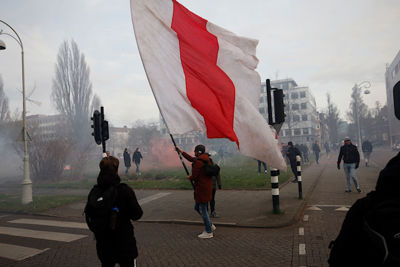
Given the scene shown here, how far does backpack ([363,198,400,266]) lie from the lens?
1.29 m

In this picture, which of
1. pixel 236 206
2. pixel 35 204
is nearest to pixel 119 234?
pixel 236 206

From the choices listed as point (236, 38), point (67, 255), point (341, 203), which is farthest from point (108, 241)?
point (341, 203)

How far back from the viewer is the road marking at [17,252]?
5.41m

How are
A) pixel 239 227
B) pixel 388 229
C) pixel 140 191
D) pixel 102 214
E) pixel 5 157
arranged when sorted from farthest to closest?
pixel 5 157 < pixel 140 191 < pixel 239 227 < pixel 102 214 < pixel 388 229

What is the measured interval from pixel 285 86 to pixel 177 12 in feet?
282

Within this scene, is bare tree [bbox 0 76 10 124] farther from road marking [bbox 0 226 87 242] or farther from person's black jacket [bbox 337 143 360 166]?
person's black jacket [bbox 337 143 360 166]

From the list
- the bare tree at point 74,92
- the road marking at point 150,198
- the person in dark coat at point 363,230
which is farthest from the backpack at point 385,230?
the bare tree at point 74,92

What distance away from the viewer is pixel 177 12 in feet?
16.8

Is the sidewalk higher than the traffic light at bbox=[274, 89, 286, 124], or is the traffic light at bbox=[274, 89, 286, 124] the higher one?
the traffic light at bbox=[274, 89, 286, 124]

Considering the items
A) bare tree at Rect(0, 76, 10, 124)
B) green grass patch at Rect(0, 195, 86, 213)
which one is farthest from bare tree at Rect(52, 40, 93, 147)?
green grass patch at Rect(0, 195, 86, 213)

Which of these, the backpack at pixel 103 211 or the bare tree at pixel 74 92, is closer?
the backpack at pixel 103 211

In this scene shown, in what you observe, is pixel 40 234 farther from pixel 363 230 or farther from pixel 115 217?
pixel 363 230

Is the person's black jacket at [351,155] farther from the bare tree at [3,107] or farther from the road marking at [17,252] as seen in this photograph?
the bare tree at [3,107]

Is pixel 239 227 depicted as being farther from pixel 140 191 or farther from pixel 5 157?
pixel 5 157
